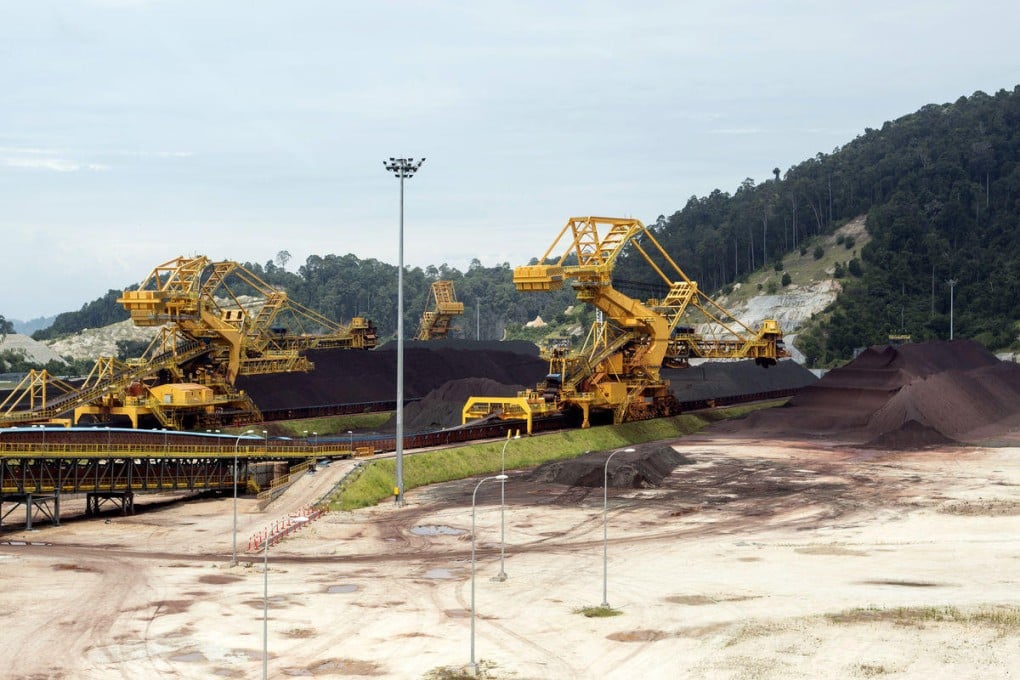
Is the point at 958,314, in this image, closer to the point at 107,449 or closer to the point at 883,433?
the point at 883,433

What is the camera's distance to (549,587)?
49.6 metres

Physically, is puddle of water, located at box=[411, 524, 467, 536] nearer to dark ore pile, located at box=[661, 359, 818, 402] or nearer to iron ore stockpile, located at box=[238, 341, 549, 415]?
iron ore stockpile, located at box=[238, 341, 549, 415]

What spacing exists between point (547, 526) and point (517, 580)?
14.4 metres

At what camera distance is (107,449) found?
223ft

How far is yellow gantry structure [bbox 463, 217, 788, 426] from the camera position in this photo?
99.5 meters

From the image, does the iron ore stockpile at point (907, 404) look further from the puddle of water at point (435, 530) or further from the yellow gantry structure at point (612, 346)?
the puddle of water at point (435, 530)

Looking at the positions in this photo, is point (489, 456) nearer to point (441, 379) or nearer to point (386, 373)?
point (386, 373)

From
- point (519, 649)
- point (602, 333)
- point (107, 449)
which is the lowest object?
point (519, 649)

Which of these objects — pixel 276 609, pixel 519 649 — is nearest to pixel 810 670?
pixel 519 649

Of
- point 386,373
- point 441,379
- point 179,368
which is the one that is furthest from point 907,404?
point 179,368

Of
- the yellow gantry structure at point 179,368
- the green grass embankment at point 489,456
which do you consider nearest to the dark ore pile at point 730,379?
the green grass embankment at point 489,456

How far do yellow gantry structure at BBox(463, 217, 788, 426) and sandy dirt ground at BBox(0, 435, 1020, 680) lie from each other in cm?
2327

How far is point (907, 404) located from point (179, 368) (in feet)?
216

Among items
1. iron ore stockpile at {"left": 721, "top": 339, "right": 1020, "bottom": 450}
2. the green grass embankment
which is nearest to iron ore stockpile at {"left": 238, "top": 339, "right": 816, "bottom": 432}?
the green grass embankment
